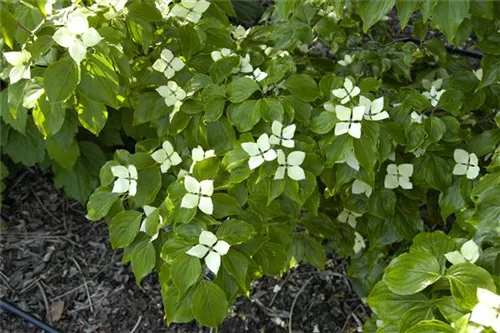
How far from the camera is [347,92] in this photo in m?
1.41

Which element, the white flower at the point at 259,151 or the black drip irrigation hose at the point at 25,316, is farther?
the black drip irrigation hose at the point at 25,316

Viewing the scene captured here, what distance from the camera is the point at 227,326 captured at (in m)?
2.18

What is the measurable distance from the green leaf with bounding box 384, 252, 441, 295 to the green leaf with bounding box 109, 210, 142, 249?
59 centimetres

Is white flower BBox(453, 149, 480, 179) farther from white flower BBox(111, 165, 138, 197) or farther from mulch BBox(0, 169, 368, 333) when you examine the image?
mulch BBox(0, 169, 368, 333)

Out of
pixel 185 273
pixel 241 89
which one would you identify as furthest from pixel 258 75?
pixel 185 273

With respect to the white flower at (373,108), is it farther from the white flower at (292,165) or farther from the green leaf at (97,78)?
the green leaf at (97,78)

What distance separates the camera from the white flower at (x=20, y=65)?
4.44ft

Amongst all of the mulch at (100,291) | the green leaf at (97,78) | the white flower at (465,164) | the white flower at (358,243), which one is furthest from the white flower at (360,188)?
the mulch at (100,291)

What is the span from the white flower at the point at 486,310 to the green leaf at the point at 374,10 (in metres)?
0.50

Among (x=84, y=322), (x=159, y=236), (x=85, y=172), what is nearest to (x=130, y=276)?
(x=84, y=322)

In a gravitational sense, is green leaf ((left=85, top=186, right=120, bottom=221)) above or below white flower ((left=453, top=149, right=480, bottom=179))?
below

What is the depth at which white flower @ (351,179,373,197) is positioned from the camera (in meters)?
1.57

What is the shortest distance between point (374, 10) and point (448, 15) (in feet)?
0.43

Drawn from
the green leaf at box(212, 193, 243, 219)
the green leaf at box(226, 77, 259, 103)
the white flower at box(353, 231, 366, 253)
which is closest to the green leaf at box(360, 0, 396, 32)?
the green leaf at box(226, 77, 259, 103)
